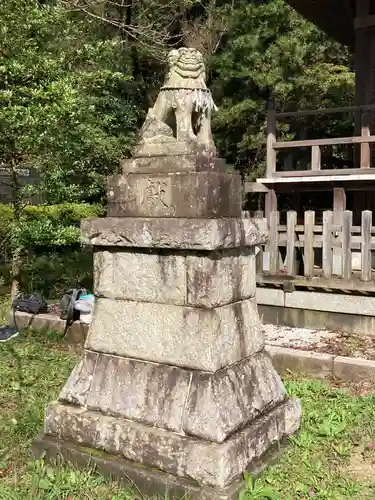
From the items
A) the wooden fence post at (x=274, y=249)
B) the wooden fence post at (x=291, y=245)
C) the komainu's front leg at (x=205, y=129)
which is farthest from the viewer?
the wooden fence post at (x=274, y=249)

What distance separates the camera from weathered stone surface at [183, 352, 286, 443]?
3293mm

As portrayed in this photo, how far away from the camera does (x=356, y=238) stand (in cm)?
769

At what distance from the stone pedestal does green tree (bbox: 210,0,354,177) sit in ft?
32.2

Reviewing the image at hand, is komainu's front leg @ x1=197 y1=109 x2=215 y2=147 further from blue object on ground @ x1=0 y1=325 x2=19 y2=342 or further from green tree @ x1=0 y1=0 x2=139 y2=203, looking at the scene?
blue object on ground @ x1=0 y1=325 x2=19 y2=342

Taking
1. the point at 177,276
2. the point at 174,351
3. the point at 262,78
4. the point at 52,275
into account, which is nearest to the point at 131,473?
the point at 174,351

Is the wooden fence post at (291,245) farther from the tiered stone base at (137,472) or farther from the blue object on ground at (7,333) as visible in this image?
the tiered stone base at (137,472)

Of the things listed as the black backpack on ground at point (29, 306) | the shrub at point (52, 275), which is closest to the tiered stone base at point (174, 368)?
the black backpack on ground at point (29, 306)

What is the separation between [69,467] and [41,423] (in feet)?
2.63

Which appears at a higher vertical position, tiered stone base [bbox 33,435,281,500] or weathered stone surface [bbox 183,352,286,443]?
weathered stone surface [bbox 183,352,286,443]

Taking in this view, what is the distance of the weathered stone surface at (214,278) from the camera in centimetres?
337

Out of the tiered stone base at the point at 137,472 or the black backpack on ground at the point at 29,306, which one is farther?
the black backpack on ground at the point at 29,306

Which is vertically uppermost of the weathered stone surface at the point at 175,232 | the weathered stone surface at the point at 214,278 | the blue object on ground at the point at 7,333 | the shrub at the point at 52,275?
the weathered stone surface at the point at 175,232

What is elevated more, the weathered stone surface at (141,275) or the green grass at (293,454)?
the weathered stone surface at (141,275)

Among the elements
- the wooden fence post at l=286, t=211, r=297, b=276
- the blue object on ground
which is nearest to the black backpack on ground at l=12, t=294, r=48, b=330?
the blue object on ground
